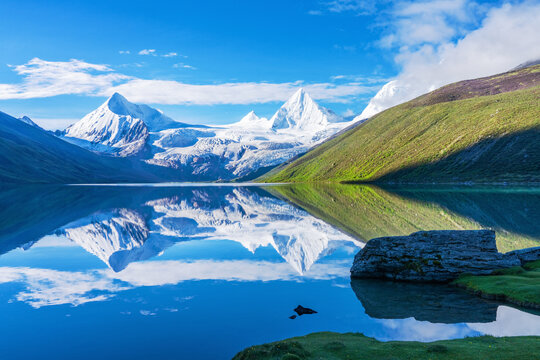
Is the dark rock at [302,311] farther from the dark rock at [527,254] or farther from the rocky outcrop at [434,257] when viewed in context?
the dark rock at [527,254]

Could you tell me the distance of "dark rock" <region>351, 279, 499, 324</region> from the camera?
25.8 metres

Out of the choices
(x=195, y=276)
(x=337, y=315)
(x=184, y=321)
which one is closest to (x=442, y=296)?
(x=337, y=315)

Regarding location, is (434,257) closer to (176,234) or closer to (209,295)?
(209,295)

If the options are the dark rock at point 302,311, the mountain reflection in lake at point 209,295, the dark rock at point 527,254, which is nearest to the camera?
the mountain reflection in lake at point 209,295

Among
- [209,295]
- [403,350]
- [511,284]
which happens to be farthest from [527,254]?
[209,295]

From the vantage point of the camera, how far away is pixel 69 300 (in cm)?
3092

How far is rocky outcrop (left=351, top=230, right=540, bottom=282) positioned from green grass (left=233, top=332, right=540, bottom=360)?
48.9 feet

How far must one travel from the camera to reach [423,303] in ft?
94.0

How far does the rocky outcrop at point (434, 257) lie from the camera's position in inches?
1366

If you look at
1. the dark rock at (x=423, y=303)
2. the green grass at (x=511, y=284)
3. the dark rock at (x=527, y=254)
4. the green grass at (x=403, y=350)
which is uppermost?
the dark rock at (x=527, y=254)

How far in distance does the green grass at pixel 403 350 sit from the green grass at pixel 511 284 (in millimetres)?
8334

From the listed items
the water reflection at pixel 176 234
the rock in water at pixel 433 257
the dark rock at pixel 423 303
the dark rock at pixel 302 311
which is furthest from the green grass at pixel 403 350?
the water reflection at pixel 176 234

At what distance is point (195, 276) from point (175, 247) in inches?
679

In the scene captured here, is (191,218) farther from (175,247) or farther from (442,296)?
(442,296)
